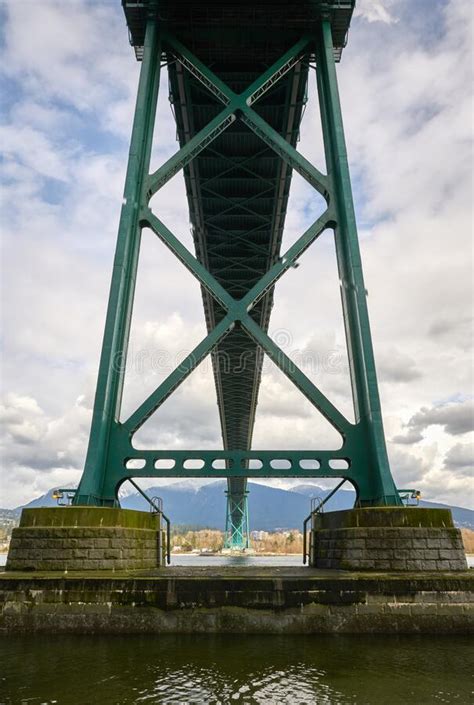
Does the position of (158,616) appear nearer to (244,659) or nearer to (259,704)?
(244,659)

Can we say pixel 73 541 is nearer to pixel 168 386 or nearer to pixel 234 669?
Answer: pixel 168 386

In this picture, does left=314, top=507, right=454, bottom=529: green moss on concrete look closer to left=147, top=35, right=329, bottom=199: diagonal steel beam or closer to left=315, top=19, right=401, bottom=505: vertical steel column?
left=315, top=19, right=401, bottom=505: vertical steel column

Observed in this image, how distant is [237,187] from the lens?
20.4m

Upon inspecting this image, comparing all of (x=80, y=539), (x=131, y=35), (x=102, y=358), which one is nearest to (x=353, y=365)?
(x=102, y=358)

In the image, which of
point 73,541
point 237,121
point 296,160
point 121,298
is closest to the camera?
point 73,541

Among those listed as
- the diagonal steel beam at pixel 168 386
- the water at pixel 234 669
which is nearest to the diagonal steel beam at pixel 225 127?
the diagonal steel beam at pixel 168 386

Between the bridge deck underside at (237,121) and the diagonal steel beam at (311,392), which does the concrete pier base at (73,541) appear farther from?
the bridge deck underside at (237,121)

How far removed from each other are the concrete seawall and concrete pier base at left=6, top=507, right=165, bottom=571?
3.95 feet

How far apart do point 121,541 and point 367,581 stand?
12.4 feet

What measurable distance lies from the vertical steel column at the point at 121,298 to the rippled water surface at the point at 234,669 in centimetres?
397

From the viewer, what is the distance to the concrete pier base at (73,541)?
825 cm

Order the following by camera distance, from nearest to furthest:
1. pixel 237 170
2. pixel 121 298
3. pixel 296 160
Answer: pixel 121 298
pixel 296 160
pixel 237 170

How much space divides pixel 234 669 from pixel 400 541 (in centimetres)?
413

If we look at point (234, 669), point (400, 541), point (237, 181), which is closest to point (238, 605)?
point (234, 669)
